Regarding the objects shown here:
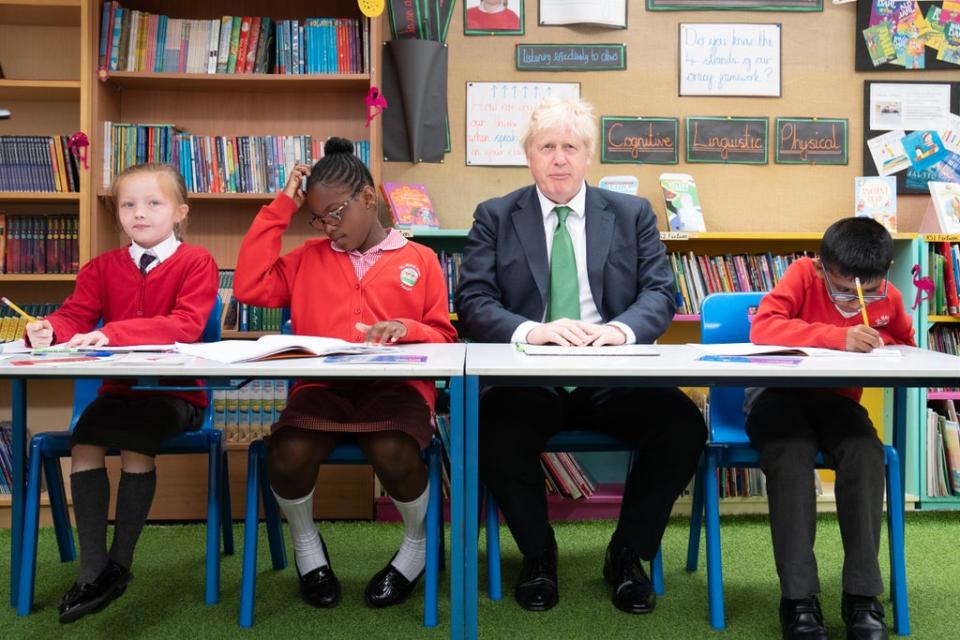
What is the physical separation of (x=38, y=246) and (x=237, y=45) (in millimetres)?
969

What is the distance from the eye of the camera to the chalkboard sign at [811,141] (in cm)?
318

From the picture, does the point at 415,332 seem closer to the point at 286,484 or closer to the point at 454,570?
the point at 286,484

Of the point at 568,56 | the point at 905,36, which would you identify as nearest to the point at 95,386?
the point at 568,56

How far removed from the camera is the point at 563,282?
2191 millimetres

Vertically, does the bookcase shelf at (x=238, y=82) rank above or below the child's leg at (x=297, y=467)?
above

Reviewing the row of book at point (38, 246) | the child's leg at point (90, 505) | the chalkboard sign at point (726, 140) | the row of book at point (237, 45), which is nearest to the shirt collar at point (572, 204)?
the row of book at point (237, 45)

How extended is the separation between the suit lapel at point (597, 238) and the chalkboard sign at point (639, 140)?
95 cm

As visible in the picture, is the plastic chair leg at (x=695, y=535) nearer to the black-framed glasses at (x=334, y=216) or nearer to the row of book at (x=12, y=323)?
the black-framed glasses at (x=334, y=216)

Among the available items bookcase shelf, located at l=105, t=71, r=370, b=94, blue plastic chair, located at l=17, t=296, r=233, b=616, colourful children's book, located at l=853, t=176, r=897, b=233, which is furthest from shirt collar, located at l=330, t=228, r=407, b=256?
colourful children's book, located at l=853, t=176, r=897, b=233

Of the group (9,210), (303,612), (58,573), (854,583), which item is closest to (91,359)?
(303,612)

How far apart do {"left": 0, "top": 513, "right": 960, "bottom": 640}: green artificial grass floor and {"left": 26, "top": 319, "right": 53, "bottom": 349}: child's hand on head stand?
62 cm

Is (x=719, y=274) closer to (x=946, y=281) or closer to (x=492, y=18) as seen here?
(x=946, y=281)

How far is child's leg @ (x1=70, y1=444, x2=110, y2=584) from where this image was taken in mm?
1723

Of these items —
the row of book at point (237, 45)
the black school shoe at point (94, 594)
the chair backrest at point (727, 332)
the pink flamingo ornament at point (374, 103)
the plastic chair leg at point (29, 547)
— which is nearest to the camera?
the black school shoe at point (94, 594)
